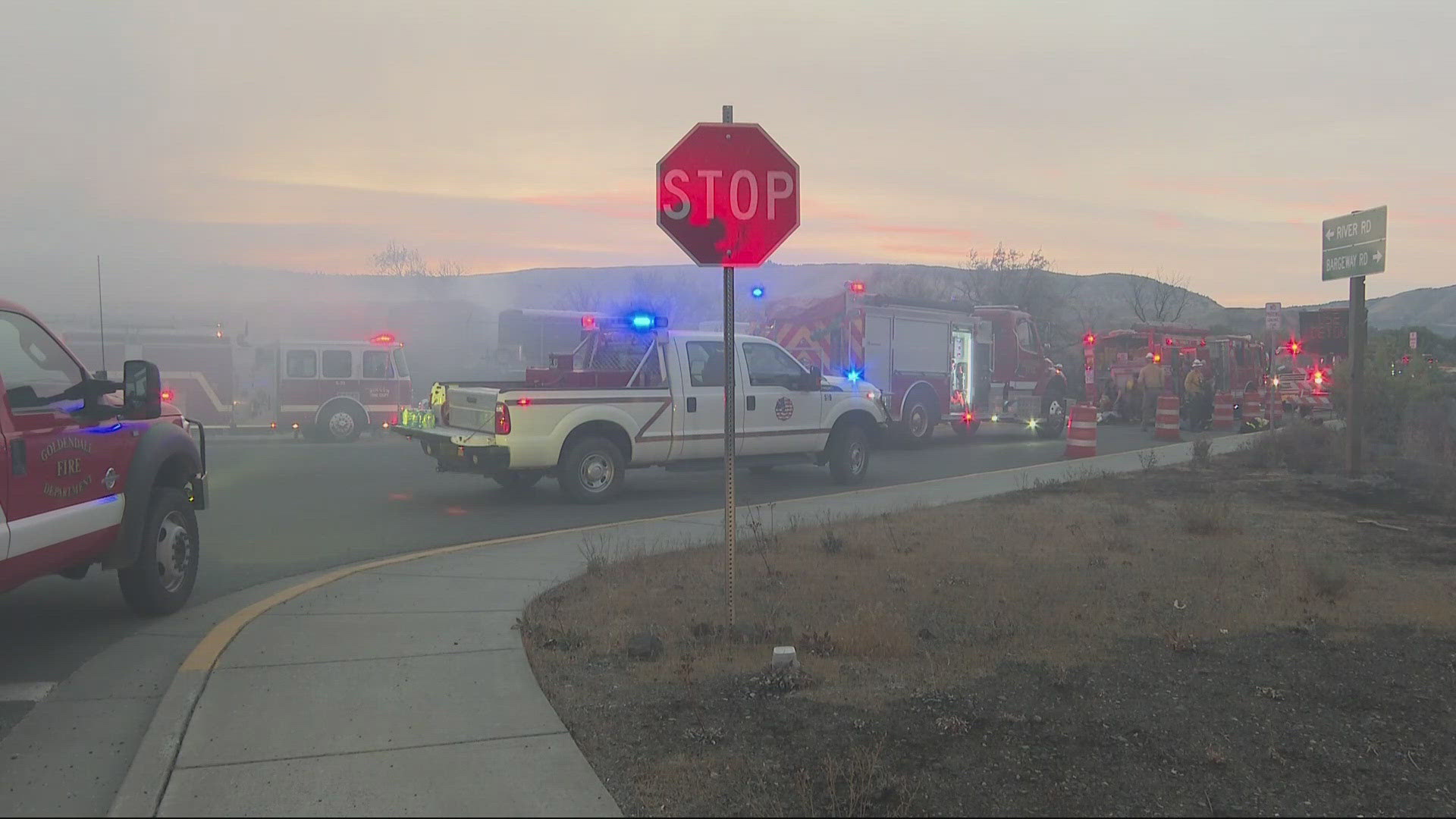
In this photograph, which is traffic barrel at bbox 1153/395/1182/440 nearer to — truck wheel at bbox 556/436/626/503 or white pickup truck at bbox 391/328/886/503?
white pickup truck at bbox 391/328/886/503

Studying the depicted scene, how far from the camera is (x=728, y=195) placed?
18.4 ft

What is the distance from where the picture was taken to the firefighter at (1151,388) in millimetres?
25562

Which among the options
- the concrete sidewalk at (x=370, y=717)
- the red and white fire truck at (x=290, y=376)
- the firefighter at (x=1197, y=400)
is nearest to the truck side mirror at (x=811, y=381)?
the concrete sidewalk at (x=370, y=717)

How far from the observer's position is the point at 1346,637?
18.4 ft

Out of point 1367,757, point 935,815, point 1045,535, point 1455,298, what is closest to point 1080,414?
point 1045,535

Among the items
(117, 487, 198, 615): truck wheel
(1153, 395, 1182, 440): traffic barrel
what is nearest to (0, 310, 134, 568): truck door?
(117, 487, 198, 615): truck wheel

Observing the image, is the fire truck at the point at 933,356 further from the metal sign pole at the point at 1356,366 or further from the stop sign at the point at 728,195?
the stop sign at the point at 728,195

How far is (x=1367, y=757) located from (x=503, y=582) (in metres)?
5.09

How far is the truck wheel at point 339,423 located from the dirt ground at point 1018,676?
1582 cm

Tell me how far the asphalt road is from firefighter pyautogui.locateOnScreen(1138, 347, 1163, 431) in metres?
5.45

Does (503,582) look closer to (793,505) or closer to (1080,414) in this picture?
(793,505)

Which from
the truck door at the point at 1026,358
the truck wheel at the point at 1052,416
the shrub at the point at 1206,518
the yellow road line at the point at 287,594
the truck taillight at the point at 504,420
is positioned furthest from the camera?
the truck wheel at the point at 1052,416

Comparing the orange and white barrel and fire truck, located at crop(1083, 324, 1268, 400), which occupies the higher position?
fire truck, located at crop(1083, 324, 1268, 400)

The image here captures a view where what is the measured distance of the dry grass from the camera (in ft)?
17.1
